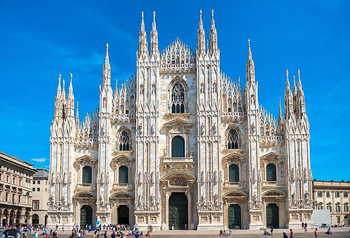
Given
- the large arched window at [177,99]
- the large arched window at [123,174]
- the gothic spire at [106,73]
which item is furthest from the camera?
the gothic spire at [106,73]

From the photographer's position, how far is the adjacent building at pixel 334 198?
83.1 m

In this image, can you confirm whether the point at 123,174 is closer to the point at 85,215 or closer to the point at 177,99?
the point at 85,215

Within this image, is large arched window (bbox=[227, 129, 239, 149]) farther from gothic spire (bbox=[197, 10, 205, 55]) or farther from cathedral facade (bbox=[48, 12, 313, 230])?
gothic spire (bbox=[197, 10, 205, 55])

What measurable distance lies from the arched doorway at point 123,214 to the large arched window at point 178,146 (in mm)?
7997

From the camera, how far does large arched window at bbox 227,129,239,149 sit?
54812 mm

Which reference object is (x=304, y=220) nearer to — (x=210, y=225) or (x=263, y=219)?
(x=263, y=219)

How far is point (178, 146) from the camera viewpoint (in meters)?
55.0

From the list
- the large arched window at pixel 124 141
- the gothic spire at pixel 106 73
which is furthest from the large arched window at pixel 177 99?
the gothic spire at pixel 106 73

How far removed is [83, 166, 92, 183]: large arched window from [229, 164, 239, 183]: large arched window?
1562 cm

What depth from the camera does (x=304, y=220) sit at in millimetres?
51906

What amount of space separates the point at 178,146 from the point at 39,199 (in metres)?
39.7

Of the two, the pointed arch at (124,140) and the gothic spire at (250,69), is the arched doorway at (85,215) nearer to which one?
the pointed arch at (124,140)

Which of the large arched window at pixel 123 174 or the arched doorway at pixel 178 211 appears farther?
the large arched window at pixel 123 174

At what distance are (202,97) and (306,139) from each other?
479 inches
